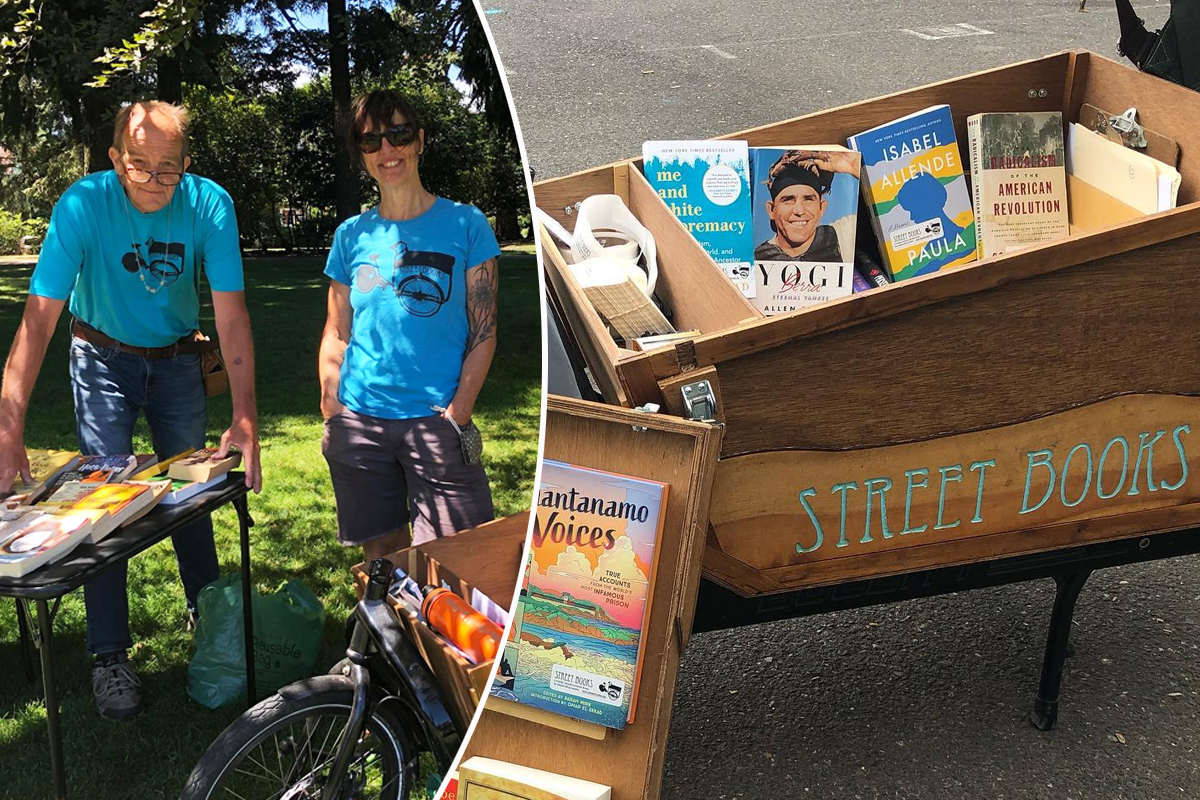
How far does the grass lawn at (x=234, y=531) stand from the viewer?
60cm

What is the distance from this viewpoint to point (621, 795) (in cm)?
163

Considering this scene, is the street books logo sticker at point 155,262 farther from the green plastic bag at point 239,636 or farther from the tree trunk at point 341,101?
the green plastic bag at point 239,636

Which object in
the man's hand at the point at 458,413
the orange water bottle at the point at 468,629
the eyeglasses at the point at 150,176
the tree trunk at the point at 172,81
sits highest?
the tree trunk at the point at 172,81

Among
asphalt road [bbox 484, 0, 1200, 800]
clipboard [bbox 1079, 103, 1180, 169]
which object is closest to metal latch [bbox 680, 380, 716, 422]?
asphalt road [bbox 484, 0, 1200, 800]

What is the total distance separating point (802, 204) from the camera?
7.89ft

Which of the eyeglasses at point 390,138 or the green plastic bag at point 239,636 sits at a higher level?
the eyeglasses at point 390,138

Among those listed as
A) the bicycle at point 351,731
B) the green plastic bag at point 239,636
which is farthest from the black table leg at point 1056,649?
the green plastic bag at point 239,636

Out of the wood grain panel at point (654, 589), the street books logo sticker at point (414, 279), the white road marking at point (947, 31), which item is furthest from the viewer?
the white road marking at point (947, 31)

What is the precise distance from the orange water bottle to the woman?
0.33 feet

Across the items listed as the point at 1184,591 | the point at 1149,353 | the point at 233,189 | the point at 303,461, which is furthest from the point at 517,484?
the point at 1184,591

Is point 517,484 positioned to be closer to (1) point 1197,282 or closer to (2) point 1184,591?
(1) point 1197,282

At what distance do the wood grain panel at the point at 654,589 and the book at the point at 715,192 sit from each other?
93cm

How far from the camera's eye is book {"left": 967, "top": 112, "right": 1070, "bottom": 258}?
8.47ft

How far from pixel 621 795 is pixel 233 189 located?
1.25m
